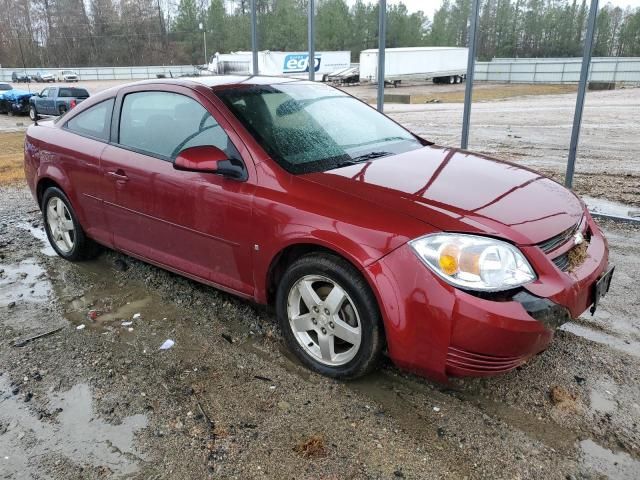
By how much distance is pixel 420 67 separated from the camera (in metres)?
29.2

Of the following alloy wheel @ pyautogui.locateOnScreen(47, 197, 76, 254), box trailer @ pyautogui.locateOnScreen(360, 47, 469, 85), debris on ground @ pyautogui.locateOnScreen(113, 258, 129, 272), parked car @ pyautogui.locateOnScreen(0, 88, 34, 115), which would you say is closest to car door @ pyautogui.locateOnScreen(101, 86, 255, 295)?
debris on ground @ pyautogui.locateOnScreen(113, 258, 129, 272)

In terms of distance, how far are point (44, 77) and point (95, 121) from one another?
202ft

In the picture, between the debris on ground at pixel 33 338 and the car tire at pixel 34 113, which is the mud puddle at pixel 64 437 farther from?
the car tire at pixel 34 113

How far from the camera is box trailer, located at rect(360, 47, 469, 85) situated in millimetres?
23939

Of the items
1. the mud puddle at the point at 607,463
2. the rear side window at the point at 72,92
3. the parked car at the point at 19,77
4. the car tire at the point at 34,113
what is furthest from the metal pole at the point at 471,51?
the parked car at the point at 19,77

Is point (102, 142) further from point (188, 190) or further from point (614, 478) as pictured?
point (614, 478)

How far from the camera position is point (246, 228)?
318 cm

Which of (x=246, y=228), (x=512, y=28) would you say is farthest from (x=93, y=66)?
(x=246, y=228)

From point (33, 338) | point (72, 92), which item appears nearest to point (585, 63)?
point (33, 338)

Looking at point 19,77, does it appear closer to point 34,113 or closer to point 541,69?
point 34,113

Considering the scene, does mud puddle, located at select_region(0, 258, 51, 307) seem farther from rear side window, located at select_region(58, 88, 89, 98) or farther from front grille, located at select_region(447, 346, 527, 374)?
rear side window, located at select_region(58, 88, 89, 98)

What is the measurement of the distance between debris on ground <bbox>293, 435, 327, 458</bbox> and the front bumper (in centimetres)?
55

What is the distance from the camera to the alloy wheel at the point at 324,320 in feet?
9.39

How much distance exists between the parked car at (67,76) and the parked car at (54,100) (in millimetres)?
37721
